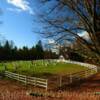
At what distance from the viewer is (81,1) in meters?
9.84

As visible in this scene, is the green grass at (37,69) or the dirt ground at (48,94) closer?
the dirt ground at (48,94)

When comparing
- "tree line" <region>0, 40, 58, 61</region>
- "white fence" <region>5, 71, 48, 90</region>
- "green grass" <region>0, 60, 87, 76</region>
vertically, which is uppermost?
"tree line" <region>0, 40, 58, 61</region>

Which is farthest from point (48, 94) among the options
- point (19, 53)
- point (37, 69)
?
point (19, 53)

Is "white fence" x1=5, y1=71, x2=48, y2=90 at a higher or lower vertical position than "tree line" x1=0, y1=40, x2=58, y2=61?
lower

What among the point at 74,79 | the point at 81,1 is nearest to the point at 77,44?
the point at 81,1

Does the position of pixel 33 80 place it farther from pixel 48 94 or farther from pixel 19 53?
pixel 19 53

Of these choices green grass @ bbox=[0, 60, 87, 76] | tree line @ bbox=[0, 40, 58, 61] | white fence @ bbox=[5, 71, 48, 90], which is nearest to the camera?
white fence @ bbox=[5, 71, 48, 90]

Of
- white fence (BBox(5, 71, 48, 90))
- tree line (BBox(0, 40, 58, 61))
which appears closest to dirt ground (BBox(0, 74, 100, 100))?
white fence (BBox(5, 71, 48, 90))

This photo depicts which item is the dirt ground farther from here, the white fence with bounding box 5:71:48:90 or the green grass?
the green grass

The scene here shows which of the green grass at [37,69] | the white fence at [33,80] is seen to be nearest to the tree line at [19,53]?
the green grass at [37,69]

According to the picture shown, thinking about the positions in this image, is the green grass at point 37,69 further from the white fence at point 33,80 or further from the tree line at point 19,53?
the tree line at point 19,53

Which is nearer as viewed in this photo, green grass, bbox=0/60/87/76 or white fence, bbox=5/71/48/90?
white fence, bbox=5/71/48/90

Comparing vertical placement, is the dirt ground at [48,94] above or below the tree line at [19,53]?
below

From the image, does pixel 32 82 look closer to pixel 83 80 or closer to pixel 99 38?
pixel 83 80
